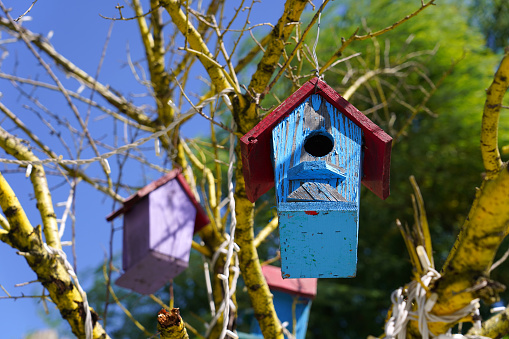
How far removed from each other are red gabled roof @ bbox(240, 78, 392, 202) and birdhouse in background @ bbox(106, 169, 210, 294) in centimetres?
62

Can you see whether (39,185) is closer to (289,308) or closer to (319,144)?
(319,144)

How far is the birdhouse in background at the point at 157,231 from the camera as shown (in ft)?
5.77

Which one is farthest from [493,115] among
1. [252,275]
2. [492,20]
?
[492,20]

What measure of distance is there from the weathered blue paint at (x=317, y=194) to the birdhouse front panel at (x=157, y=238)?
2.53 ft

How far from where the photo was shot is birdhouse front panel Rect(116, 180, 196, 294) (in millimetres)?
1757

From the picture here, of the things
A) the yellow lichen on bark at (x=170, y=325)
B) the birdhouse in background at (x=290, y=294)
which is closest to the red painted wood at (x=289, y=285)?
the birdhouse in background at (x=290, y=294)

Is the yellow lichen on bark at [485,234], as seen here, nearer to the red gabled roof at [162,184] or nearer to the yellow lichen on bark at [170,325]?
the yellow lichen on bark at [170,325]

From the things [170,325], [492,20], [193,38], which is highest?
[492,20]

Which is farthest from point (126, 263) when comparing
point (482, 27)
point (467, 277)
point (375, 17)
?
point (482, 27)

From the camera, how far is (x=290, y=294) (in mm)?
Answer: 2148

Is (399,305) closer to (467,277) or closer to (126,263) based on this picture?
(467,277)

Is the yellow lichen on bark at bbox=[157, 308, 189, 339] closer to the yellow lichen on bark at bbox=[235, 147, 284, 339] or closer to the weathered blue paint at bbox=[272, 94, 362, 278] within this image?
the weathered blue paint at bbox=[272, 94, 362, 278]

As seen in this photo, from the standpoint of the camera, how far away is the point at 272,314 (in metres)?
1.37

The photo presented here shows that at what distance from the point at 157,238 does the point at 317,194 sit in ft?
2.82
